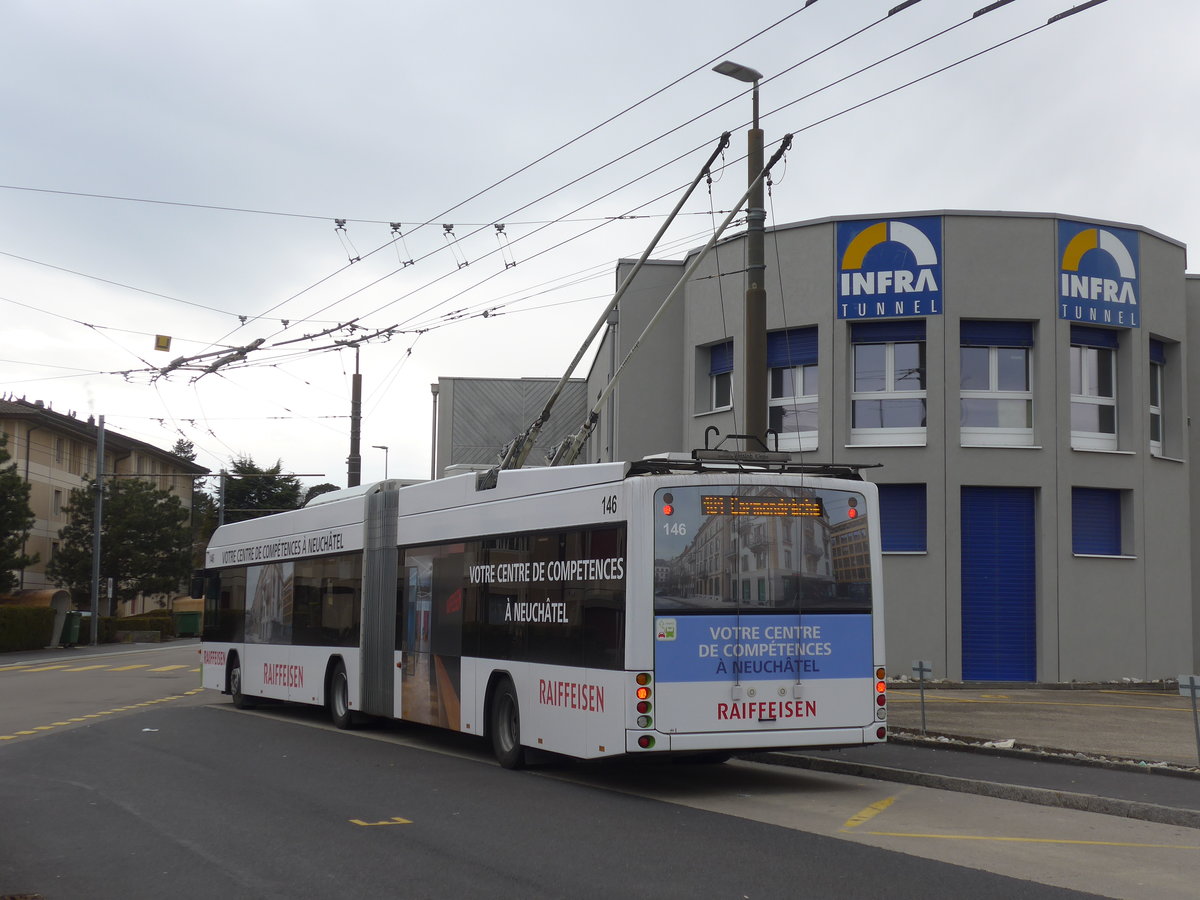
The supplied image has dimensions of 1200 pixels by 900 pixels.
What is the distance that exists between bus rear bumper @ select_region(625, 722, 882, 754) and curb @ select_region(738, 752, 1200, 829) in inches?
29.1

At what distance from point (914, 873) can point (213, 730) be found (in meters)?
12.5

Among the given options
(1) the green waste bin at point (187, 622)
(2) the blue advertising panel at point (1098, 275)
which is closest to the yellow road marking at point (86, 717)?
(2) the blue advertising panel at point (1098, 275)

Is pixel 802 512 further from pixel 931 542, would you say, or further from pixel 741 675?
pixel 931 542

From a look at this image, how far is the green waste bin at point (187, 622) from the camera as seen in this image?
6875 cm

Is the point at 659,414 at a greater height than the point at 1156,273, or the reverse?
the point at 1156,273

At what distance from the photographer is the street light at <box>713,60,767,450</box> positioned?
46.9ft

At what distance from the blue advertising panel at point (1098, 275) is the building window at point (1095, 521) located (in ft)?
10.8

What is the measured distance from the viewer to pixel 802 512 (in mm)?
11820

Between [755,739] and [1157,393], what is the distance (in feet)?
62.8

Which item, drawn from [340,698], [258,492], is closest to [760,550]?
[340,698]

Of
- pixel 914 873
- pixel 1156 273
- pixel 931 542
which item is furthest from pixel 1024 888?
pixel 1156 273

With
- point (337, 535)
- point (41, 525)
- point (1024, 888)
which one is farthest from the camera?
point (41, 525)

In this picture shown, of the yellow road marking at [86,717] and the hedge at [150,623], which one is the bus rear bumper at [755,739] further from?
the hedge at [150,623]

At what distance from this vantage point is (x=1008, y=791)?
37.2 ft
